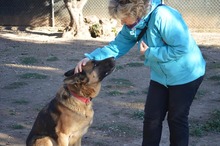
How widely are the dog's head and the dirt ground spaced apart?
1221 millimetres

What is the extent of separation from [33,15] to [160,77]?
13.0 m

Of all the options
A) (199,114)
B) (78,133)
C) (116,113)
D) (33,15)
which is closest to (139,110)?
(116,113)

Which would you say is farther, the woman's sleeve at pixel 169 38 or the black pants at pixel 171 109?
the black pants at pixel 171 109

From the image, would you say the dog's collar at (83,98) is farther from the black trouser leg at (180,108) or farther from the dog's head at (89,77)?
the black trouser leg at (180,108)

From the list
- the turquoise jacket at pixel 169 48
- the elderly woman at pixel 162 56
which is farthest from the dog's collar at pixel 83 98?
the turquoise jacket at pixel 169 48

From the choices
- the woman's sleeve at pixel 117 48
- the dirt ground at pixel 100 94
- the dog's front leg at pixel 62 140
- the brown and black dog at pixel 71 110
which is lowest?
the dirt ground at pixel 100 94

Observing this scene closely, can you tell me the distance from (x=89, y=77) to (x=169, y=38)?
42.7 inches

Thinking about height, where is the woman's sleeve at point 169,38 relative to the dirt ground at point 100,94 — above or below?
above

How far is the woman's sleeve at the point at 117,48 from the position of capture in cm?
430

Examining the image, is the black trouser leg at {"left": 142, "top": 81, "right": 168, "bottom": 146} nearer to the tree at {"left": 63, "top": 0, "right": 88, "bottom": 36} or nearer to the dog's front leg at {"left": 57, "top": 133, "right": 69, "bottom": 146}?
the dog's front leg at {"left": 57, "top": 133, "right": 69, "bottom": 146}

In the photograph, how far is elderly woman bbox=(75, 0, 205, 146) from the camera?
375cm

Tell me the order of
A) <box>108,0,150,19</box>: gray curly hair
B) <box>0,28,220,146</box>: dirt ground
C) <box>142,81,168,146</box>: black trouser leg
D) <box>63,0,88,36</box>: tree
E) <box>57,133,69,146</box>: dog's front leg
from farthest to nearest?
<box>63,0,88,36</box>: tree → <box>0,28,220,146</box>: dirt ground → <box>57,133,69,146</box>: dog's front leg → <box>142,81,168,146</box>: black trouser leg → <box>108,0,150,19</box>: gray curly hair

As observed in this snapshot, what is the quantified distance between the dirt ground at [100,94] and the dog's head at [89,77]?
1.22m

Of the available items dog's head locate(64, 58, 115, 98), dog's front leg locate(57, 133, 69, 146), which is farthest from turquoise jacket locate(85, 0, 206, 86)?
dog's front leg locate(57, 133, 69, 146)
